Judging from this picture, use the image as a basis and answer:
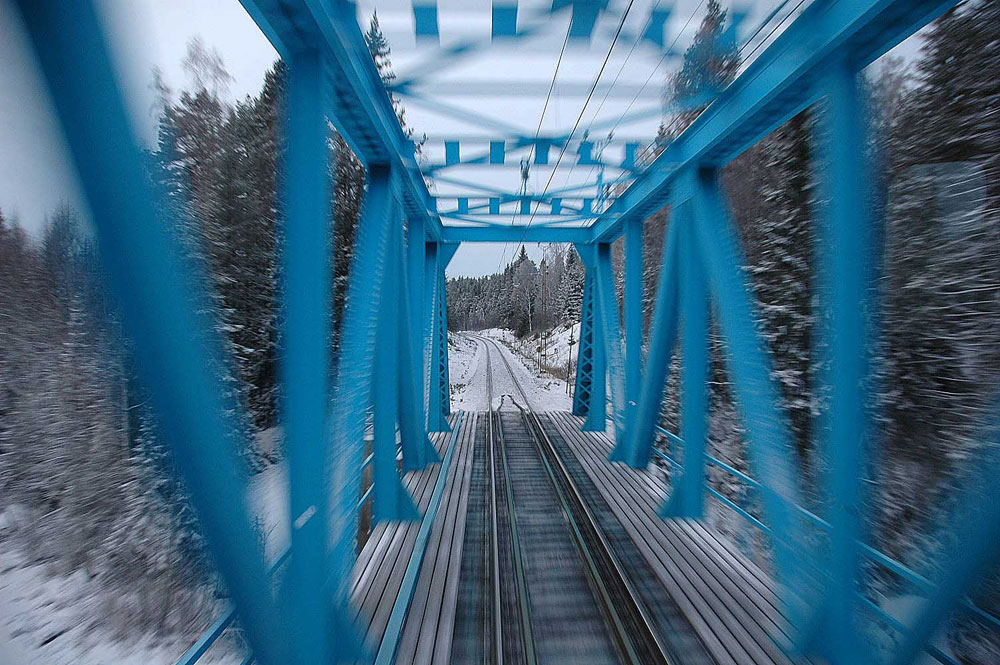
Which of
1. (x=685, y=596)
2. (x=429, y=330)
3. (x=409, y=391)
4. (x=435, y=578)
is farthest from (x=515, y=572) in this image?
(x=429, y=330)

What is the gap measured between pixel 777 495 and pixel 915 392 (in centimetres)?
232

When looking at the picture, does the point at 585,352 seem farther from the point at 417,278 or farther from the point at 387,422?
the point at 387,422

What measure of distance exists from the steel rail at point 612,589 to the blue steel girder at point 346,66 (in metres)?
4.06

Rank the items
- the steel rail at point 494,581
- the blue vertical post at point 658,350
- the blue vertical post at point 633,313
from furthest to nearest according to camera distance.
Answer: the blue vertical post at point 633,313
the blue vertical post at point 658,350
the steel rail at point 494,581

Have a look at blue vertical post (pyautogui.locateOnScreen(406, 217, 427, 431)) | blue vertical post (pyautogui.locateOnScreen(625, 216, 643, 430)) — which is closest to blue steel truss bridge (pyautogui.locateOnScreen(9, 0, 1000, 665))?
blue vertical post (pyautogui.locateOnScreen(406, 217, 427, 431))

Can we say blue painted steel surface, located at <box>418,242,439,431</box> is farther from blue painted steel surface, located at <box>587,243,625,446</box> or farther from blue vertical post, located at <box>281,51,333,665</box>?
blue vertical post, located at <box>281,51,333,665</box>

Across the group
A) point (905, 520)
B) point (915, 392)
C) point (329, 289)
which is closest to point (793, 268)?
point (915, 392)

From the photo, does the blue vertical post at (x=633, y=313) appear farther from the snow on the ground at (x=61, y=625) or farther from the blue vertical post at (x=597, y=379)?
the snow on the ground at (x=61, y=625)

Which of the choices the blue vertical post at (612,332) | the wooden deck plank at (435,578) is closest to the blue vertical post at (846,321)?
the wooden deck plank at (435,578)

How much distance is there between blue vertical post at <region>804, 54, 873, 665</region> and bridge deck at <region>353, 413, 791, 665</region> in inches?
32.9

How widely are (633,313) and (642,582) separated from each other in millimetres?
4225

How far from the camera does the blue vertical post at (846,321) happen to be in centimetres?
240

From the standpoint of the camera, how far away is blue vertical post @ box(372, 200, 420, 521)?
4.66 m

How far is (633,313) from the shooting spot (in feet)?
23.6
